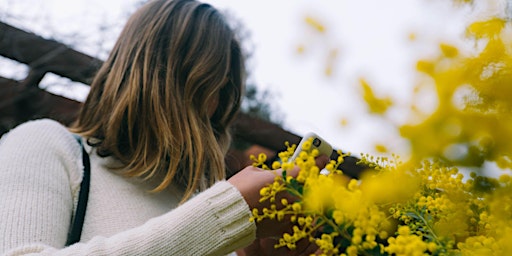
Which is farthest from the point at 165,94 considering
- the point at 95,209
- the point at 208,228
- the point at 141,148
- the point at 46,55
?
the point at 46,55

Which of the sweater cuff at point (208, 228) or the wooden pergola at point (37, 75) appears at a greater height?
the sweater cuff at point (208, 228)

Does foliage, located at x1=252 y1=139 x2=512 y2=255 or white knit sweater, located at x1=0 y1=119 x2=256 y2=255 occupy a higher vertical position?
foliage, located at x1=252 y1=139 x2=512 y2=255

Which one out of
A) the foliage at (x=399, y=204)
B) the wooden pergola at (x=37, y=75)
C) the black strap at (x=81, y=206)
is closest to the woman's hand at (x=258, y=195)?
the foliage at (x=399, y=204)

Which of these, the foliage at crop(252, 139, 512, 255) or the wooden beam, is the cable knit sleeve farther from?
the wooden beam

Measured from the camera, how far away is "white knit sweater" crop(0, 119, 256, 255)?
0.65 meters

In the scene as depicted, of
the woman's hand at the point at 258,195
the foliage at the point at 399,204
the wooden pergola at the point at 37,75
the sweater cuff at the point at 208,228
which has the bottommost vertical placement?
the wooden pergola at the point at 37,75

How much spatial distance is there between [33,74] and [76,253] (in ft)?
4.18

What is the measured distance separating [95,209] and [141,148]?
0.16m

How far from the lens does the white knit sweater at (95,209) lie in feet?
2.12

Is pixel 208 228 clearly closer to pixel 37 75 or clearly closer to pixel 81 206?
pixel 81 206

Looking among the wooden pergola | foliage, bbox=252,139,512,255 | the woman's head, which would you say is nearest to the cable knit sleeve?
the woman's head

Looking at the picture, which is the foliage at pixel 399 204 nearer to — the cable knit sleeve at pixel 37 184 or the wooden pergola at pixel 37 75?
the cable knit sleeve at pixel 37 184

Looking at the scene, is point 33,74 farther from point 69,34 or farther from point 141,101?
point 141,101

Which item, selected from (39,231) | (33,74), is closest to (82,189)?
(39,231)
